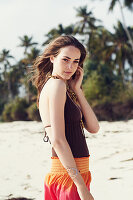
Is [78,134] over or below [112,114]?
over

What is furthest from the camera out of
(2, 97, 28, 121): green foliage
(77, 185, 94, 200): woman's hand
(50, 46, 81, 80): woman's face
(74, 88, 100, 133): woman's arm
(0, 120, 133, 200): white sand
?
(2, 97, 28, 121): green foliage

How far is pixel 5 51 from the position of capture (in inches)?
2265

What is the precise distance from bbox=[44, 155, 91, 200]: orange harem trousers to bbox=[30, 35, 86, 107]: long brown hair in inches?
21.1

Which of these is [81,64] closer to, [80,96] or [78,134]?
[80,96]

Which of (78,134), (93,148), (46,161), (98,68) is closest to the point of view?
(78,134)

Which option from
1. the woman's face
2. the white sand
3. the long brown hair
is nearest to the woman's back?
the woman's face

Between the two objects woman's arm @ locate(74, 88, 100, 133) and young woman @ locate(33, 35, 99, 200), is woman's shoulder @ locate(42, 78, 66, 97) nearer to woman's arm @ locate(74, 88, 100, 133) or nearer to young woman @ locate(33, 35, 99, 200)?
young woman @ locate(33, 35, 99, 200)

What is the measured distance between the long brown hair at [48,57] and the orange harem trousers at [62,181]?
1.76 feet

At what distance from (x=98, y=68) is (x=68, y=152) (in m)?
33.1

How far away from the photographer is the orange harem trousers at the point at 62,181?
166 cm

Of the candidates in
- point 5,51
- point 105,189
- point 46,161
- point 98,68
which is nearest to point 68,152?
point 105,189

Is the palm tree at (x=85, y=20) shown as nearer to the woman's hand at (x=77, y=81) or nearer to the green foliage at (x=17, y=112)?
the green foliage at (x=17, y=112)

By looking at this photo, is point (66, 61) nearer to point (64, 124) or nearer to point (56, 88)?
point (56, 88)

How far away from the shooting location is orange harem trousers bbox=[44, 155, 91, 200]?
1662 millimetres
